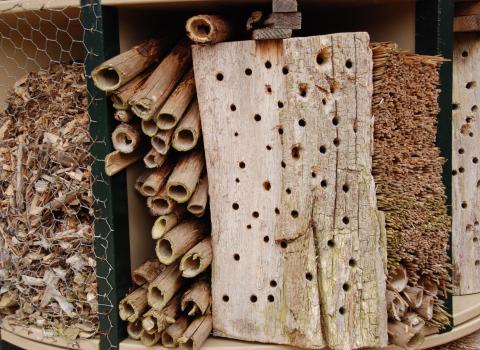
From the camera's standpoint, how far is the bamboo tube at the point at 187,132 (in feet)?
4.86

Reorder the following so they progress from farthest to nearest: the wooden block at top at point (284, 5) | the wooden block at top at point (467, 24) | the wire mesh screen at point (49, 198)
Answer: the wooden block at top at point (467, 24) < the wire mesh screen at point (49, 198) < the wooden block at top at point (284, 5)

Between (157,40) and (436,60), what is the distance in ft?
2.38

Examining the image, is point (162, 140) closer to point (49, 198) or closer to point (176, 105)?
point (176, 105)

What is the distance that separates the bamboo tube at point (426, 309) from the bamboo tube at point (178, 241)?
1.94 ft

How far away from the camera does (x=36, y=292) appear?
5.55 ft

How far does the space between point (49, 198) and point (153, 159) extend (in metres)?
0.36

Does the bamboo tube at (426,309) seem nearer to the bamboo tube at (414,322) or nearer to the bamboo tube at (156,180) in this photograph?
the bamboo tube at (414,322)

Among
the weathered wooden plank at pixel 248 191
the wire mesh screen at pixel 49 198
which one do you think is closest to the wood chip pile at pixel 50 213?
the wire mesh screen at pixel 49 198

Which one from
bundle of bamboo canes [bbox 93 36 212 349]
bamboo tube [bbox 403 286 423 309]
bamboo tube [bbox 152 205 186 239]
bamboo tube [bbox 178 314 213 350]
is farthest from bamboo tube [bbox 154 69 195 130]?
bamboo tube [bbox 403 286 423 309]

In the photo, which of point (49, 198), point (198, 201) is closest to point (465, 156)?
point (198, 201)

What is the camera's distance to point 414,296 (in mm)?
1535

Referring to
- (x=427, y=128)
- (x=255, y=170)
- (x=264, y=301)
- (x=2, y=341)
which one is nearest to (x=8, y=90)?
(x=2, y=341)

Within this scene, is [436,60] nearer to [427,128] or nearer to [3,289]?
[427,128]

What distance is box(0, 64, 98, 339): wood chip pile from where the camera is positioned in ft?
5.30
